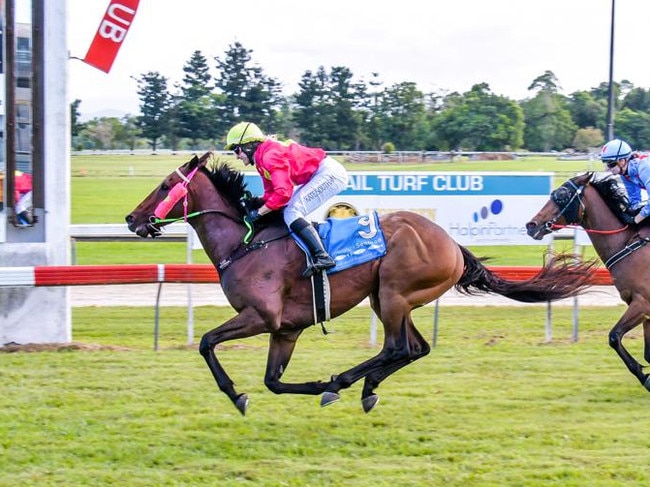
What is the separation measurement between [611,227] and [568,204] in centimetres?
39

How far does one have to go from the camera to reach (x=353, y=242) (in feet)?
20.9

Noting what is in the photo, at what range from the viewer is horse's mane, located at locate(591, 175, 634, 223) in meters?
7.71

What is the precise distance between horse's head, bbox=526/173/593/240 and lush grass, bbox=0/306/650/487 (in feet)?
3.99

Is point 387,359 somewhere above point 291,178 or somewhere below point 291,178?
below

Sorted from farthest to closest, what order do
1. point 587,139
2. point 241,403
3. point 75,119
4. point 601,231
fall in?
point 587,139, point 75,119, point 601,231, point 241,403

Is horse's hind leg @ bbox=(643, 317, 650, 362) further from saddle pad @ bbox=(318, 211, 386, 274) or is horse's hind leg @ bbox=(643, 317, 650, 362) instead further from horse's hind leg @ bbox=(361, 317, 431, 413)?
saddle pad @ bbox=(318, 211, 386, 274)

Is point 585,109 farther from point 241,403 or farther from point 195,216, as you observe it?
point 241,403

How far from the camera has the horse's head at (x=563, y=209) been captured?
25.5 feet

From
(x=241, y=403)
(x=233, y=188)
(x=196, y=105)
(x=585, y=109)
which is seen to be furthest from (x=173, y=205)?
(x=585, y=109)

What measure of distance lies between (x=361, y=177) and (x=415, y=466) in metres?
5.44

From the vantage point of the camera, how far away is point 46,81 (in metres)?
9.11

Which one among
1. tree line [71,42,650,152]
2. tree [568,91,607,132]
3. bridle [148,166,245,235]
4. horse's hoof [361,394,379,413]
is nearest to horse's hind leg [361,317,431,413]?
horse's hoof [361,394,379,413]

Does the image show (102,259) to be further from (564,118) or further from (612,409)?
(564,118)

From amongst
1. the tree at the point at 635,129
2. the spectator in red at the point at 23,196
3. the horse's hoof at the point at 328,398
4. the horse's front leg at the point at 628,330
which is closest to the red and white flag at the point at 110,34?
the spectator in red at the point at 23,196
